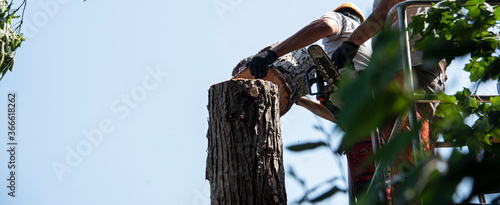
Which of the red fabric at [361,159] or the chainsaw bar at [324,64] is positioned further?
the chainsaw bar at [324,64]

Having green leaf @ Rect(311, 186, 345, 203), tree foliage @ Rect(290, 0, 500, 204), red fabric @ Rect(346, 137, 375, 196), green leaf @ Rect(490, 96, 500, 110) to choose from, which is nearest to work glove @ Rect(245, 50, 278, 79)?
red fabric @ Rect(346, 137, 375, 196)

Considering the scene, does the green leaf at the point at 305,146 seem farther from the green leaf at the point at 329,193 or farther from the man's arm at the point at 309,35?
the man's arm at the point at 309,35

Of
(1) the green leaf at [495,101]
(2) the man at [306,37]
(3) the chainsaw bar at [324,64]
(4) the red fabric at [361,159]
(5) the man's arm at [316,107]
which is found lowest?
(4) the red fabric at [361,159]

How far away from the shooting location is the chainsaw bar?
303 cm

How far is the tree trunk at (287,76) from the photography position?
11.9ft

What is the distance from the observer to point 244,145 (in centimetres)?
261

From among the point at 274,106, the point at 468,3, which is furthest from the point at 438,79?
the point at 468,3

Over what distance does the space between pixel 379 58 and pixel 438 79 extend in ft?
8.23

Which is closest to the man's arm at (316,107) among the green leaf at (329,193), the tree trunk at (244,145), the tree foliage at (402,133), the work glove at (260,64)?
the work glove at (260,64)

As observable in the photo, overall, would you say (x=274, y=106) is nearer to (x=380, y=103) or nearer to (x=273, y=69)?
(x=273, y=69)

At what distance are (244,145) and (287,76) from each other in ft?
3.79

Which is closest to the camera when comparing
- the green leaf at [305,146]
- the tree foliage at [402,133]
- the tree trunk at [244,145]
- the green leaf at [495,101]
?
the tree foliage at [402,133]

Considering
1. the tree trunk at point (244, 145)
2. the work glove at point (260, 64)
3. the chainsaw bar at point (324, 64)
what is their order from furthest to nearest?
1. the work glove at point (260, 64)
2. the chainsaw bar at point (324, 64)
3. the tree trunk at point (244, 145)

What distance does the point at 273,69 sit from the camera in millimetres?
3670
